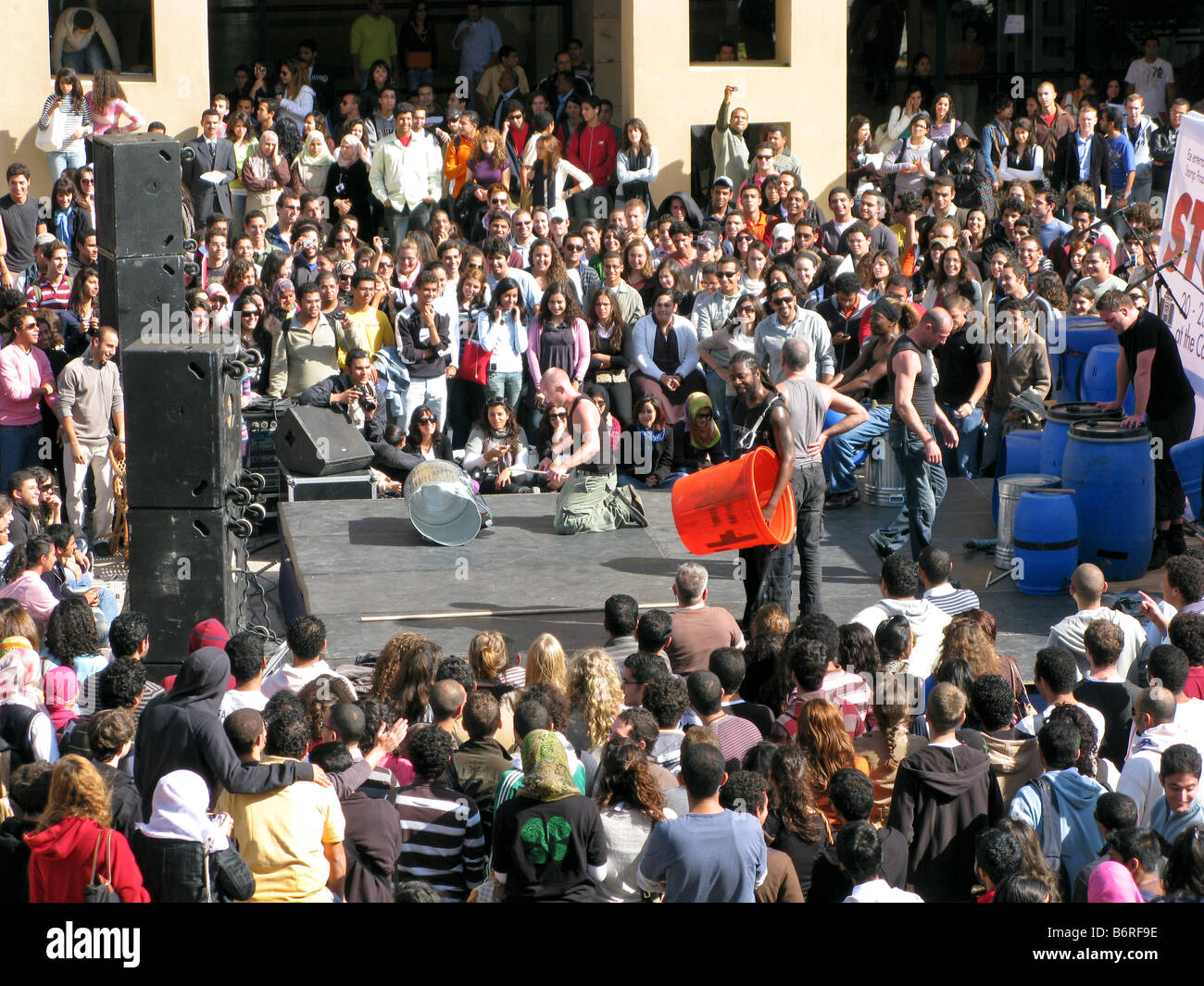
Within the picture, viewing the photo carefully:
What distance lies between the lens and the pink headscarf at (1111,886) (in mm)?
5336

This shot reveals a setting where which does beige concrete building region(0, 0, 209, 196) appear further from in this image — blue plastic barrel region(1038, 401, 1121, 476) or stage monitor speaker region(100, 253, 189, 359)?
blue plastic barrel region(1038, 401, 1121, 476)

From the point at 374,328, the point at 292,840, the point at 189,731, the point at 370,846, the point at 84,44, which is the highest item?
the point at 84,44

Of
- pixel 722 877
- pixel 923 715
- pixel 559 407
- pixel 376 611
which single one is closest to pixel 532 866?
pixel 722 877

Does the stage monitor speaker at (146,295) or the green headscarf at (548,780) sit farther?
the stage monitor speaker at (146,295)

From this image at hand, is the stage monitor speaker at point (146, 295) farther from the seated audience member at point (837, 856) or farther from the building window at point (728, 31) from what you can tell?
the building window at point (728, 31)

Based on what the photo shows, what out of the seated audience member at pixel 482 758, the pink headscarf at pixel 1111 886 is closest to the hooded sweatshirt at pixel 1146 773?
the pink headscarf at pixel 1111 886

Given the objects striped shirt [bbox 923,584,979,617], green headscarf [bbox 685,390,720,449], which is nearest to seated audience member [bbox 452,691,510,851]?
striped shirt [bbox 923,584,979,617]

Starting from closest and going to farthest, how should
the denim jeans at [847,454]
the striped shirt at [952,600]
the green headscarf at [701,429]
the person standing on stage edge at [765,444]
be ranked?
1. the striped shirt at [952,600]
2. the person standing on stage edge at [765,444]
3. the denim jeans at [847,454]
4. the green headscarf at [701,429]

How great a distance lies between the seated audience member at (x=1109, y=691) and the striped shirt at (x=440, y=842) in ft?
8.56

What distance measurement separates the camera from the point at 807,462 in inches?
378

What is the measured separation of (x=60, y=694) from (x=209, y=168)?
377 inches

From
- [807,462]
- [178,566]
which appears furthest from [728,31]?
[178,566]

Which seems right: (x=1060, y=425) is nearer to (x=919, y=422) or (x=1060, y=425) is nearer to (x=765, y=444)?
(x=919, y=422)

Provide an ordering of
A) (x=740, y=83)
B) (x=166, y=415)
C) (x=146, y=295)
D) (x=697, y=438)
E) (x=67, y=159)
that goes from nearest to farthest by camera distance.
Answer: (x=166, y=415) → (x=146, y=295) → (x=697, y=438) → (x=67, y=159) → (x=740, y=83)
